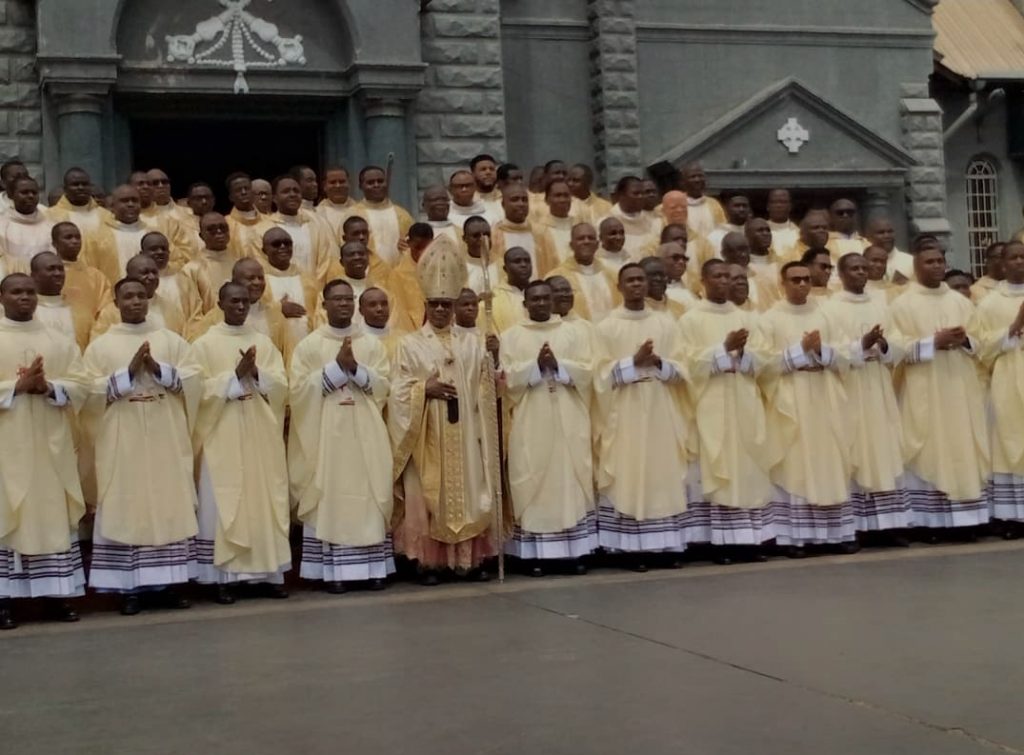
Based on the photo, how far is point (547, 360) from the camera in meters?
9.77

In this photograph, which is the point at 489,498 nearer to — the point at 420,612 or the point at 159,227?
the point at 420,612

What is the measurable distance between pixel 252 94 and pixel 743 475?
701cm

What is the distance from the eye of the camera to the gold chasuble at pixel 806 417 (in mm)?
10336

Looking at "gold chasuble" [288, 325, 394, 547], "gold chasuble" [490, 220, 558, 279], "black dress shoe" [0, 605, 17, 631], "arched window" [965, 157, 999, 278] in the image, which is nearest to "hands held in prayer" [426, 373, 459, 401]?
"gold chasuble" [288, 325, 394, 547]

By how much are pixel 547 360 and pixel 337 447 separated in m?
1.47

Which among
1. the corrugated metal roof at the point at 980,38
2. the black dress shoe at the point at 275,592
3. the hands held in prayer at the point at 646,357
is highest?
the corrugated metal roof at the point at 980,38

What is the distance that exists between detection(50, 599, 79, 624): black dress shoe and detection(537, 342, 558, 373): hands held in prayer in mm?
3252

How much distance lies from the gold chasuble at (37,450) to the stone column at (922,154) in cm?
1279

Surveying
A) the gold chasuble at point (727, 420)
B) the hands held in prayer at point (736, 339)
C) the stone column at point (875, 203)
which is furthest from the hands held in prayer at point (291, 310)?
the stone column at point (875, 203)

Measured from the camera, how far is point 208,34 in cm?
1448

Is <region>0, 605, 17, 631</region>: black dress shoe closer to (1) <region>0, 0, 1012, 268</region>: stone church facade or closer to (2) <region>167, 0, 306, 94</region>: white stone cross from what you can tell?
(1) <region>0, 0, 1012, 268</region>: stone church facade

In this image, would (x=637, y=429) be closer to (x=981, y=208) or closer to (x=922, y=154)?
(x=922, y=154)

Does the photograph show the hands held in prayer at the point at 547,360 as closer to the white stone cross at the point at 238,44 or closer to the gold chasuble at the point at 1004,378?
the gold chasuble at the point at 1004,378

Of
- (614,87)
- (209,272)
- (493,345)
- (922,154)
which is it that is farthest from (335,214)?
(922,154)
